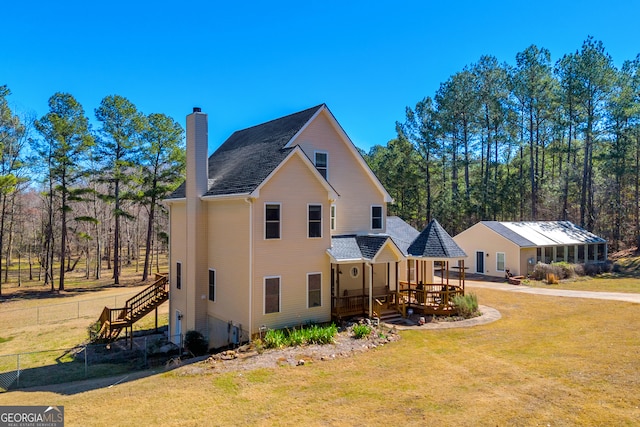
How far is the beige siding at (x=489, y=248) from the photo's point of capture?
101 ft

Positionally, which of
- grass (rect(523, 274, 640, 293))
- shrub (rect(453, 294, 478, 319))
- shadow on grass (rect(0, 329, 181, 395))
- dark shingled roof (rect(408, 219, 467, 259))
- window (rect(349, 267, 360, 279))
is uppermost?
dark shingled roof (rect(408, 219, 467, 259))

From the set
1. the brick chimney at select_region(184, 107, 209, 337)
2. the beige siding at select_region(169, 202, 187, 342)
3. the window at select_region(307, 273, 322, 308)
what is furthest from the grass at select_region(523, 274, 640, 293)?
the beige siding at select_region(169, 202, 187, 342)

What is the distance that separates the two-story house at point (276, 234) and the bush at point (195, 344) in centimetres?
76

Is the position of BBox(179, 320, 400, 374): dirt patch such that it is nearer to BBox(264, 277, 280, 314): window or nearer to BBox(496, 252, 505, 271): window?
BBox(264, 277, 280, 314): window

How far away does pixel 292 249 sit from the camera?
1623 centimetres

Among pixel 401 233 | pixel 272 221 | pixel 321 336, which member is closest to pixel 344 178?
pixel 401 233

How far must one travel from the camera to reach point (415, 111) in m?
46.2

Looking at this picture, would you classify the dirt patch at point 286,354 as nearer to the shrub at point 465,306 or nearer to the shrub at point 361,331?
the shrub at point 361,331

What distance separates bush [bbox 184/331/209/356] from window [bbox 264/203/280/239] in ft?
18.8

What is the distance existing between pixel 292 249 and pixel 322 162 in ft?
18.4

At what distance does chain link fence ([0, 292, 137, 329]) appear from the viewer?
77.3ft

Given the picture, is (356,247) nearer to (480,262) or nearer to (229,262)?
(229,262)

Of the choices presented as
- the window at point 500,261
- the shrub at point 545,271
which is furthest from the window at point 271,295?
the shrub at point 545,271

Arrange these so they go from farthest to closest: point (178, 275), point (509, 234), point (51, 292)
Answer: point (51, 292), point (509, 234), point (178, 275)
